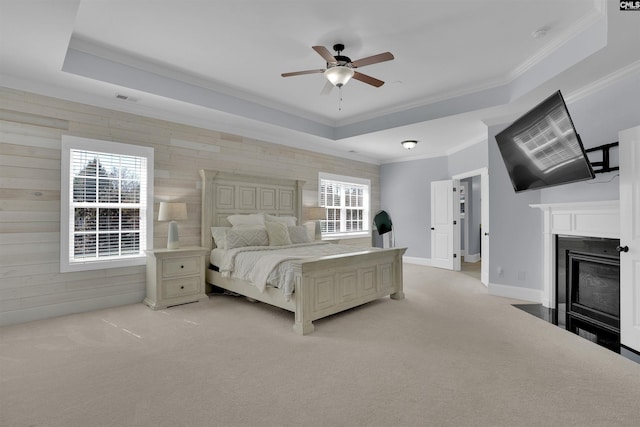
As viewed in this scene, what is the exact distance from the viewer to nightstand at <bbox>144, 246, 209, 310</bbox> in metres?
3.95

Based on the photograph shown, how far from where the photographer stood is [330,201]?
703 cm

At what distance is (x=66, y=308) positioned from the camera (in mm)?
3656

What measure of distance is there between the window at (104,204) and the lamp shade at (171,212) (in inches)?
8.1

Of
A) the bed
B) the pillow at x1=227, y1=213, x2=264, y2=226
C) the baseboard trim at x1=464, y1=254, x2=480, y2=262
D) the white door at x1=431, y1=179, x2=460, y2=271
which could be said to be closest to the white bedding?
the bed

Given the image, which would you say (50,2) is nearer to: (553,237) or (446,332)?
(446,332)

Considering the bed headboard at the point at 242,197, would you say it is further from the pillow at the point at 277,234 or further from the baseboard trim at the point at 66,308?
the baseboard trim at the point at 66,308

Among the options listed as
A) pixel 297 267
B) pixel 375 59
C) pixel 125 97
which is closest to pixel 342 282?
pixel 297 267

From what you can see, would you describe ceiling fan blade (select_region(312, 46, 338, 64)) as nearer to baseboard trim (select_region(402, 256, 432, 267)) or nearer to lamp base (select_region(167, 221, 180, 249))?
lamp base (select_region(167, 221, 180, 249))

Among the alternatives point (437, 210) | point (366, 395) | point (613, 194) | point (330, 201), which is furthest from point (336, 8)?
point (437, 210)

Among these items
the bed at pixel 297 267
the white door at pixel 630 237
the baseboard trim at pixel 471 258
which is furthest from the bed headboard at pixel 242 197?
A: the baseboard trim at pixel 471 258

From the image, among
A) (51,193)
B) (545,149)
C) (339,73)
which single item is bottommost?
(51,193)

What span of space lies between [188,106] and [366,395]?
3846 mm

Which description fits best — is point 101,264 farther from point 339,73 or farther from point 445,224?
point 445,224

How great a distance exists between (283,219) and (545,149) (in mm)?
3761
